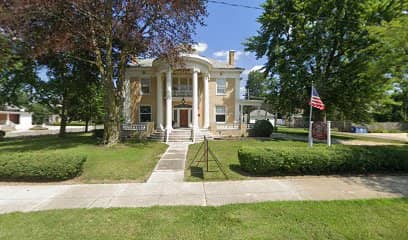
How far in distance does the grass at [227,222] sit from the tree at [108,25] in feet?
32.1

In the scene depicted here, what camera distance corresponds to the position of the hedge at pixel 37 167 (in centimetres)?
667

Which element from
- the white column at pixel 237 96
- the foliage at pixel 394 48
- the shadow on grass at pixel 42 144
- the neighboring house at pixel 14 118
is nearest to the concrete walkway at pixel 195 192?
the foliage at pixel 394 48

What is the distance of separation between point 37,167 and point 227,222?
20.7 ft

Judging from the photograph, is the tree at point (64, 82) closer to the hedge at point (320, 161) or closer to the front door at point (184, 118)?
the front door at point (184, 118)

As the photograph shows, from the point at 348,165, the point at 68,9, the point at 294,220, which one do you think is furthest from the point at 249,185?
the point at 68,9

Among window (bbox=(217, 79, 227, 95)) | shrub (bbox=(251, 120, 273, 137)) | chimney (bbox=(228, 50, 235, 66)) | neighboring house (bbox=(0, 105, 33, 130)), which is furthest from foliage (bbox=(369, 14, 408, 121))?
neighboring house (bbox=(0, 105, 33, 130))

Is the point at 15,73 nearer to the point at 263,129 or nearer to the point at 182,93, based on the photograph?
the point at 182,93

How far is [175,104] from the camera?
21.3 metres

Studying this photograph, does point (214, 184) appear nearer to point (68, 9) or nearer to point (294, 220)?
point (294, 220)

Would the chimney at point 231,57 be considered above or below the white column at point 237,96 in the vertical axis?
above

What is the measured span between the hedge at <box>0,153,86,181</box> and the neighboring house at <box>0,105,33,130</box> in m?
49.6

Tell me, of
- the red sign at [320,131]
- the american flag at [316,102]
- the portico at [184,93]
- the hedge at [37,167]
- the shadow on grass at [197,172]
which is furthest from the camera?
the portico at [184,93]

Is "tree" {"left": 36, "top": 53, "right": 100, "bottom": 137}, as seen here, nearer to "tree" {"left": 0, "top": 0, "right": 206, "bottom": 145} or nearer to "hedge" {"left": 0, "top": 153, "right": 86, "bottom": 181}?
"tree" {"left": 0, "top": 0, "right": 206, "bottom": 145}

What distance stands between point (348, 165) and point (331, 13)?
1551 cm
